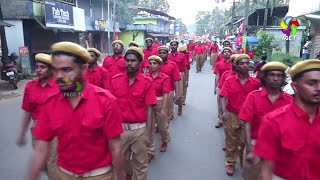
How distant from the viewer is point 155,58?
622cm

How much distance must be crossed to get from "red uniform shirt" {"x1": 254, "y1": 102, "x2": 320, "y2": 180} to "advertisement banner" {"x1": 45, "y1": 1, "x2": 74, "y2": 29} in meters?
16.7

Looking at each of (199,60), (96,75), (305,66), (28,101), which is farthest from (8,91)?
(305,66)

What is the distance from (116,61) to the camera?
7340mm

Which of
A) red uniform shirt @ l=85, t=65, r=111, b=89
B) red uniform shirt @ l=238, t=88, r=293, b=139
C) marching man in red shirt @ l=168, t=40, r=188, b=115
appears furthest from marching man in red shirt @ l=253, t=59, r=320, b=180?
marching man in red shirt @ l=168, t=40, r=188, b=115

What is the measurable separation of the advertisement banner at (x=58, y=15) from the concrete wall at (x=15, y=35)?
1.39m

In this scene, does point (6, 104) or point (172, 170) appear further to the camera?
point (6, 104)

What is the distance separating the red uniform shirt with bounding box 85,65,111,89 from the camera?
5695 millimetres

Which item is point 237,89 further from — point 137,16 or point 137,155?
point 137,16

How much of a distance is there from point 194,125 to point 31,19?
12310 millimetres

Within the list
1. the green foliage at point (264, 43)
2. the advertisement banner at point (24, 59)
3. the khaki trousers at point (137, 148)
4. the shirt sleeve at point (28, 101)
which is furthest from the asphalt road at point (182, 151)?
the green foliage at point (264, 43)

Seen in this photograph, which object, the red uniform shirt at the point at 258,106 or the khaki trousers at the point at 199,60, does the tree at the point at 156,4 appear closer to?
the khaki trousers at the point at 199,60

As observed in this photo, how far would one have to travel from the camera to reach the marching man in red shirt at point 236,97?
5.07 metres

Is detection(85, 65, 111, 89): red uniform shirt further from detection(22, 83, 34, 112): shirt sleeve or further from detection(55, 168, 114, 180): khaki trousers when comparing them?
detection(55, 168, 114, 180): khaki trousers

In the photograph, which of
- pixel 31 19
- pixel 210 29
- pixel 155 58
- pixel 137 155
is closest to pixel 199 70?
pixel 31 19
